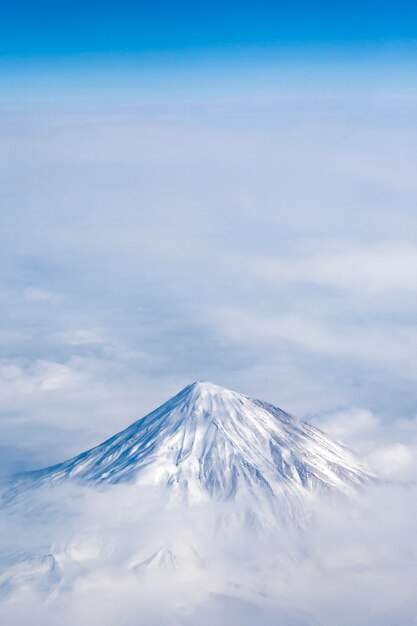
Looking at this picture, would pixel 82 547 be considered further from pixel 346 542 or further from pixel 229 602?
pixel 346 542

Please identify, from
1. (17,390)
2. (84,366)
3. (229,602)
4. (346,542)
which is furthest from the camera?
(84,366)

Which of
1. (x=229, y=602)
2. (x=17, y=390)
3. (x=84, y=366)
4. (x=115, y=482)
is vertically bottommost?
(x=229, y=602)

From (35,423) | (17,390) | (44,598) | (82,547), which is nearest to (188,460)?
(82,547)

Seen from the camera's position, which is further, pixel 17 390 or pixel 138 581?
pixel 17 390

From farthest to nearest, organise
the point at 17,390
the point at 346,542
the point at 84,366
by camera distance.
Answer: the point at 84,366
the point at 17,390
the point at 346,542

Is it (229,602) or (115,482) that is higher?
(115,482)

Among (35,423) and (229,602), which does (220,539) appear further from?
(35,423)
